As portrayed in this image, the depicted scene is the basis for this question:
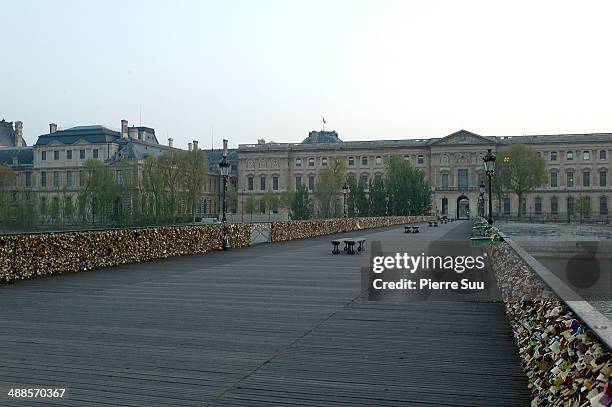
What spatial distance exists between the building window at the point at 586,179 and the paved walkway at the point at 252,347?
9826cm

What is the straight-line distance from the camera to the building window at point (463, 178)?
103500mm

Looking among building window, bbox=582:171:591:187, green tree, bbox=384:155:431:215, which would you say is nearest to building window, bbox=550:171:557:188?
building window, bbox=582:171:591:187

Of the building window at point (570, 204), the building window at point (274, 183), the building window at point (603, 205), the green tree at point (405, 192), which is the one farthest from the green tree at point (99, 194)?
the building window at point (603, 205)

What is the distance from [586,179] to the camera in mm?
98688

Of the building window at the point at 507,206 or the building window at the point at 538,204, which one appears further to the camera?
the building window at the point at 538,204

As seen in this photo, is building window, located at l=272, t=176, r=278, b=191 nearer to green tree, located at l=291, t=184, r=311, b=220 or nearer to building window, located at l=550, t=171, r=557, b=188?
green tree, located at l=291, t=184, r=311, b=220

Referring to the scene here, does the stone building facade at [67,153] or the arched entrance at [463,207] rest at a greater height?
the stone building facade at [67,153]

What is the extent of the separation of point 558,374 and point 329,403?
1720mm

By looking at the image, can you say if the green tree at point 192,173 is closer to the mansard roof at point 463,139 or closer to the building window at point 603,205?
the mansard roof at point 463,139

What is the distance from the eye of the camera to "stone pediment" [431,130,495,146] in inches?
4008

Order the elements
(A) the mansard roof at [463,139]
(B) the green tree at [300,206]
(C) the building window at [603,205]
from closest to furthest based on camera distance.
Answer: (B) the green tree at [300,206] → (C) the building window at [603,205] → (A) the mansard roof at [463,139]

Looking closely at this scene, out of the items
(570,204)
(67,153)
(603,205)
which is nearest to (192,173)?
(67,153)

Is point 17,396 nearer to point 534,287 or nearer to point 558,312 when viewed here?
point 558,312

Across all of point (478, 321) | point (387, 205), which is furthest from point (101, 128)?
point (478, 321)
